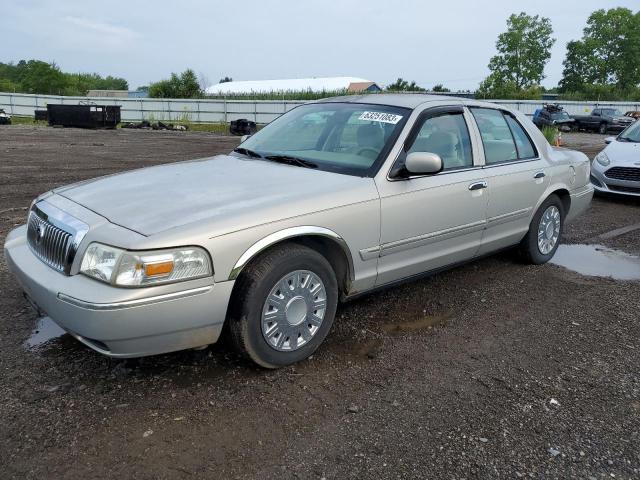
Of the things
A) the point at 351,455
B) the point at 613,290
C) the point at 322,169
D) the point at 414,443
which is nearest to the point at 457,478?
the point at 414,443

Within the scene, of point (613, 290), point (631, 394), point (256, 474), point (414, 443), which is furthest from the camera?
point (613, 290)

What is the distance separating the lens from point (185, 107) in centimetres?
3700

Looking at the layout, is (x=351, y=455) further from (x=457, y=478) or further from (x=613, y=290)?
(x=613, y=290)

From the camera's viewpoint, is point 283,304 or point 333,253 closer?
point 283,304

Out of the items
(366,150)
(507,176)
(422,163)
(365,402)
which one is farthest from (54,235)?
(507,176)

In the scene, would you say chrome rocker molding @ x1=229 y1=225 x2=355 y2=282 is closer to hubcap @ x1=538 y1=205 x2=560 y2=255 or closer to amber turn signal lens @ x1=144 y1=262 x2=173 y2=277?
amber turn signal lens @ x1=144 y1=262 x2=173 y2=277

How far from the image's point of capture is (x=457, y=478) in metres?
2.37

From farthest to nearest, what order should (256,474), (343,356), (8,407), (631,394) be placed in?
(343,356), (631,394), (8,407), (256,474)

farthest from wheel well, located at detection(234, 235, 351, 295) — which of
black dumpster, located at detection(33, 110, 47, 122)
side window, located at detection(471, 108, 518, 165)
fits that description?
black dumpster, located at detection(33, 110, 47, 122)

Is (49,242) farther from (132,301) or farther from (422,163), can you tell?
(422,163)

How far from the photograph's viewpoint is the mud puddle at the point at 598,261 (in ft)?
17.2

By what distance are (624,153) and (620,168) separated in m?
0.32

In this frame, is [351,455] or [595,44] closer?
[351,455]

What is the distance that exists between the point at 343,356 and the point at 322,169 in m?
1.26
